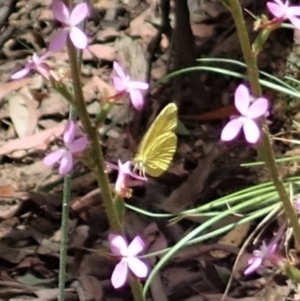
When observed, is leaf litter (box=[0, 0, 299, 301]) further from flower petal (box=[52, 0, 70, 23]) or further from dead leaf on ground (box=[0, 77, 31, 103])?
flower petal (box=[52, 0, 70, 23])

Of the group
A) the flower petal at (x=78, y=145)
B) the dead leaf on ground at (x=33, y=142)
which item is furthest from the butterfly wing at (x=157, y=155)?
the dead leaf on ground at (x=33, y=142)

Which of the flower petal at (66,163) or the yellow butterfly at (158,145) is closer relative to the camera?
the flower petal at (66,163)

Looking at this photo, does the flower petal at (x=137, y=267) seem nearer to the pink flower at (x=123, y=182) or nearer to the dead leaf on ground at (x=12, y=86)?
the pink flower at (x=123, y=182)

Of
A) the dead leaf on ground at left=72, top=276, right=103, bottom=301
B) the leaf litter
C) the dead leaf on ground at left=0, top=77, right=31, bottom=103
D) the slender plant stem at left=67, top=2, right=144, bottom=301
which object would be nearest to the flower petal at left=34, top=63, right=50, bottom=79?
the slender plant stem at left=67, top=2, right=144, bottom=301

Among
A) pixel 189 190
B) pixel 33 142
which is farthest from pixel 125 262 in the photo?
pixel 33 142

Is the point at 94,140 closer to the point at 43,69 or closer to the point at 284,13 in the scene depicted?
the point at 43,69
